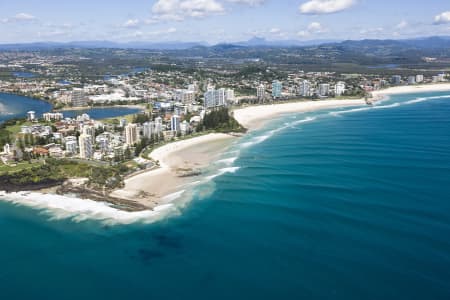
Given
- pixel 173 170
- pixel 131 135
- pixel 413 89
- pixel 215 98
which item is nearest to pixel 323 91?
pixel 413 89

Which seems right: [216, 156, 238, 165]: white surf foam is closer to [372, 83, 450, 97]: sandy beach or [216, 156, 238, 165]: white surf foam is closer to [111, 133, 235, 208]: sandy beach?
[111, 133, 235, 208]: sandy beach

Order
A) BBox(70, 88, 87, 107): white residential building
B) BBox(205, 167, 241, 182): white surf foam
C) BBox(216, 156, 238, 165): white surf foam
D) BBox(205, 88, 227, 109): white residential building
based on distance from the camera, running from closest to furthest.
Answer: BBox(205, 167, 241, 182): white surf foam < BBox(216, 156, 238, 165): white surf foam < BBox(205, 88, 227, 109): white residential building < BBox(70, 88, 87, 107): white residential building

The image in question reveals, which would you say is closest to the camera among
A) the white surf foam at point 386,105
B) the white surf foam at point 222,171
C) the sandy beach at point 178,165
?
the sandy beach at point 178,165

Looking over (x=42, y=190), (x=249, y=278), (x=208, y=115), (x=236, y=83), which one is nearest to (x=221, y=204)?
(x=249, y=278)

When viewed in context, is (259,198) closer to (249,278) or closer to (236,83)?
(249,278)

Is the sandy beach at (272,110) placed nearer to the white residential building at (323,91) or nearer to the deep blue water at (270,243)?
the white residential building at (323,91)

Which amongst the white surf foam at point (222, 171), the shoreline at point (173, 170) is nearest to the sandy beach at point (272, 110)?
the shoreline at point (173, 170)

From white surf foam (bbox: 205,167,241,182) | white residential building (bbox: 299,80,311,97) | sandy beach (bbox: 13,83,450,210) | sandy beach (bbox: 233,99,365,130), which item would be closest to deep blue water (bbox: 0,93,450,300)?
white surf foam (bbox: 205,167,241,182)
